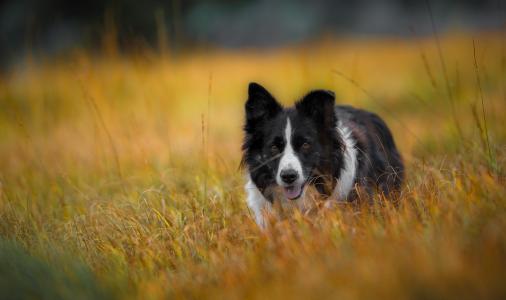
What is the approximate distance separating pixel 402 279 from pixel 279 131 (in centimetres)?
186

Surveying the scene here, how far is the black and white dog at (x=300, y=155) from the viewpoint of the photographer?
3.98m

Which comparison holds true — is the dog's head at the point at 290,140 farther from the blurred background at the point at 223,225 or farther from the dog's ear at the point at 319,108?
the blurred background at the point at 223,225

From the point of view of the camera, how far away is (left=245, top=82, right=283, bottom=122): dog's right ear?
418cm

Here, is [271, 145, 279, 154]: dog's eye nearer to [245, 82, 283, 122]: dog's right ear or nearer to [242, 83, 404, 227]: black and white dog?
[242, 83, 404, 227]: black and white dog

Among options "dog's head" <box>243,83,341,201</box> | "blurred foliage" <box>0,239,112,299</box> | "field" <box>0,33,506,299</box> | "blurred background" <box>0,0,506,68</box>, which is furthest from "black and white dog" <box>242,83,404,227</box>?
"blurred background" <box>0,0,506,68</box>

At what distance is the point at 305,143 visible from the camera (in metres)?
4.05

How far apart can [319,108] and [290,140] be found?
0.36m

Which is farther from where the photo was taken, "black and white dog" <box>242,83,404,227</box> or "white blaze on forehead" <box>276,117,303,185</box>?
"black and white dog" <box>242,83,404,227</box>

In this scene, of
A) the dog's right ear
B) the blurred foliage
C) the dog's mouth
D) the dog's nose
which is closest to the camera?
the blurred foliage

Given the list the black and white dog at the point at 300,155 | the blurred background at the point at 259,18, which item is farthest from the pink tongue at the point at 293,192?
the blurred background at the point at 259,18

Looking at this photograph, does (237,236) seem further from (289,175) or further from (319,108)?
(319,108)

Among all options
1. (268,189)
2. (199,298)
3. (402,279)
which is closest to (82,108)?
(268,189)

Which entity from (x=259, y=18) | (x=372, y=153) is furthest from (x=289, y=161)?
(x=259, y=18)

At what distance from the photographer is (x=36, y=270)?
3186mm
